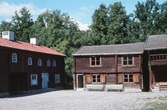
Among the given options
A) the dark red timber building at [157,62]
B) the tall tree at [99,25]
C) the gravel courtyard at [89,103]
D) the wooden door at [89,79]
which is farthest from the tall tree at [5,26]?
the gravel courtyard at [89,103]

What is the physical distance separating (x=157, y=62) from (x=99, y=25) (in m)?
27.3

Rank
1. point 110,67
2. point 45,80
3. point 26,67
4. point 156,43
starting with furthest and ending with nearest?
point 45,80 → point 110,67 → point 156,43 → point 26,67

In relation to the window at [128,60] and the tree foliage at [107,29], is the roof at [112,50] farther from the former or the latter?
the tree foliage at [107,29]

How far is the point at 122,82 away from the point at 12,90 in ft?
51.3

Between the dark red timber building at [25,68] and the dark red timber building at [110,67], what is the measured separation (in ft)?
15.2

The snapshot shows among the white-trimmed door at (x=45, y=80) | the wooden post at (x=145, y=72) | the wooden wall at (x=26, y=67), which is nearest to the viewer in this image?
the wooden wall at (x=26, y=67)

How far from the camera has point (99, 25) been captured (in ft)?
189

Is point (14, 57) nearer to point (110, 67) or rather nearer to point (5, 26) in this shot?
point (110, 67)

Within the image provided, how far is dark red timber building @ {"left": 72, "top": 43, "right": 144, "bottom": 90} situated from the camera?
34.9 meters

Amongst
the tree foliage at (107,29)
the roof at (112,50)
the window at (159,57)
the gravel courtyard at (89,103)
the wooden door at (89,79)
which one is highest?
the tree foliage at (107,29)

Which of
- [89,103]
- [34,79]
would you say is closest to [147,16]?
[34,79]

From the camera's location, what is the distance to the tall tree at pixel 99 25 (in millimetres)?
56031

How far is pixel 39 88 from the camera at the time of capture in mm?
36656

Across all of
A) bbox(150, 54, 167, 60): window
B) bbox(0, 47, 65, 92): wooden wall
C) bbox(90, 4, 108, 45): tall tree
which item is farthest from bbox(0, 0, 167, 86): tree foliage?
bbox(150, 54, 167, 60): window
